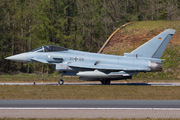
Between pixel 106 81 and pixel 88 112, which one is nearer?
pixel 88 112

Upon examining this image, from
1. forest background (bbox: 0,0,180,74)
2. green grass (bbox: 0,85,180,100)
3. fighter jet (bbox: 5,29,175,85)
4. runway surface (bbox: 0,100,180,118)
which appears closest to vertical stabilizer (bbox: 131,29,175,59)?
fighter jet (bbox: 5,29,175,85)

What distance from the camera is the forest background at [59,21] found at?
162ft

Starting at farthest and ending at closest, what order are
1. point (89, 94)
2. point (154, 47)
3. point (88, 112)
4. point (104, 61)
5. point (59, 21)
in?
1. point (59, 21)
2. point (154, 47)
3. point (104, 61)
4. point (89, 94)
5. point (88, 112)

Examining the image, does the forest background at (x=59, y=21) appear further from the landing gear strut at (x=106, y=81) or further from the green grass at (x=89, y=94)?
the green grass at (x=89, y=94)

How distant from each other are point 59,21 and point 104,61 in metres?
28.8

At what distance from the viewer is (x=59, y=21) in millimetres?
49062

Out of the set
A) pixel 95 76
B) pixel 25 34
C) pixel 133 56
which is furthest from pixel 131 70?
pixel 25 34

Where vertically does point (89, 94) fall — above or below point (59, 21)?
below

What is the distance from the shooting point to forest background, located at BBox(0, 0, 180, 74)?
162 ft

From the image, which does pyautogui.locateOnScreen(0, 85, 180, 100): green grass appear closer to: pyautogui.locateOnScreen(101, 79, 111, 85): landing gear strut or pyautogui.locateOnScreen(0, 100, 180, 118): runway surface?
pyautogui.locateOnScreen(0, 100, 180, 118): runway surface

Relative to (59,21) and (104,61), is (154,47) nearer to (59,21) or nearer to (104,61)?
(104,61)

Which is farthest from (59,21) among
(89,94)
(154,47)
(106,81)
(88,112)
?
(88,112)

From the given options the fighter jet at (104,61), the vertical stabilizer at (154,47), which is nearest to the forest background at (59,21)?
the fighter jet at (104,61)

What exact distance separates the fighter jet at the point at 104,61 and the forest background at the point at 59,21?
24992 mm
